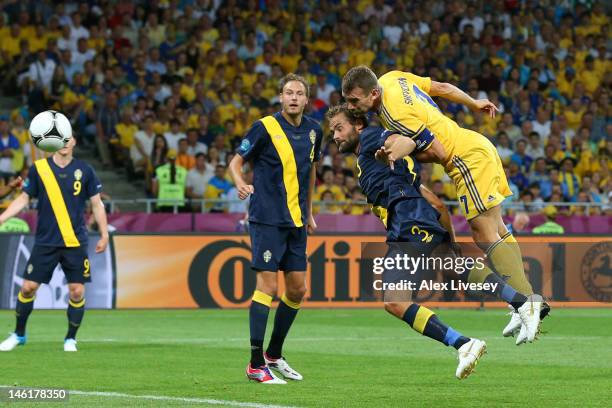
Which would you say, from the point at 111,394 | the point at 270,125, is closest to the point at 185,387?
the point at 111,394

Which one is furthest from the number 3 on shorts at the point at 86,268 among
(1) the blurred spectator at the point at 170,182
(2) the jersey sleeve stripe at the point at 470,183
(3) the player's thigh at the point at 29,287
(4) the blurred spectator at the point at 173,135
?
(4) the blurred spectator at the point at 173,135

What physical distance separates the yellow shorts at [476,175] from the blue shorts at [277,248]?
1.38 meters

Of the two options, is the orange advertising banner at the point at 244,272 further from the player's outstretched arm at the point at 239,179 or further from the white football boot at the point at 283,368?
the player's outstretched arm at the point at 239,179

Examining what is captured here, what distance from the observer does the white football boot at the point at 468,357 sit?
842 centimetres

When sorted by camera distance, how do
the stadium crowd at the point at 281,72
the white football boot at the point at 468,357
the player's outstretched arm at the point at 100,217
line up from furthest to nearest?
the stadium crowd at the point at 281,72 < the player's outstretched arm at the point at 100,217 < the white football boot at the point at 468,357

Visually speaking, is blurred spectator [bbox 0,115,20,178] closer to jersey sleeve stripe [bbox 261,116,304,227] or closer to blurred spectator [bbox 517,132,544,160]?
blurred spectator [bbox 517,132,544,160]

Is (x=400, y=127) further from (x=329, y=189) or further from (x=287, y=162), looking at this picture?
(x=329, y=189)

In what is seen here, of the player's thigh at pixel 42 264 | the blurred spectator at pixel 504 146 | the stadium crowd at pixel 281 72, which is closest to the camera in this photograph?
the player's thigh at pixel 42 264

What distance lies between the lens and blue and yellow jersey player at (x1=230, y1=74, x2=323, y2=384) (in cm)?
1013

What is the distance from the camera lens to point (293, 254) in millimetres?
10289

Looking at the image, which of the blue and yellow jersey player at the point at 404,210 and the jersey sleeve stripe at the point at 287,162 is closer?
the blue and yellow jersey player at the point at 404,210

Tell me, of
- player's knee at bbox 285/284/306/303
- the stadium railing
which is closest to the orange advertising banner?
the stadium railing

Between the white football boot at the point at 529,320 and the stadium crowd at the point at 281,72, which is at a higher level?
the stadium crowd at the point at 281,72

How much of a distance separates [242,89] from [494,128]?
535 centimetres
